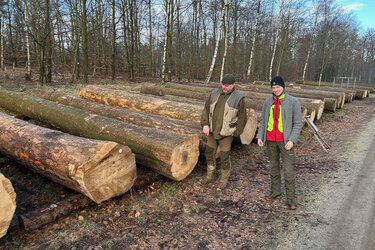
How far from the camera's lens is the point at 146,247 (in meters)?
2.86

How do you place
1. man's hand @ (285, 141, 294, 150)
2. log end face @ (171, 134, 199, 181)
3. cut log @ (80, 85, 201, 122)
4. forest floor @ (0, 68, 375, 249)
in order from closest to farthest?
forest floor @ (0, 68, 375, 249) → man's hand @ (285, 141, 294, 150) → log end face @ (171, 134, 199, 181) → cut log @ (80, 85, 201, 122)

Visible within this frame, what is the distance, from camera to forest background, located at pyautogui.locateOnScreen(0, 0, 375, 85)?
15656 mm

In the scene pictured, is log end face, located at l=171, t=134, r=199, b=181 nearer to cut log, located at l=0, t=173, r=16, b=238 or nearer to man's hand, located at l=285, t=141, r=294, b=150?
man's hand, located at l=285, t=141, r=294, b=150

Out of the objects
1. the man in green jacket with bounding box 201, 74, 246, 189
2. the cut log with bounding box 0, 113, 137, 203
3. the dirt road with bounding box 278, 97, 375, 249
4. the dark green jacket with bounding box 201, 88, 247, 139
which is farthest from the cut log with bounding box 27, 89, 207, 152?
the dirt road with bounding box 278, 97, 375, 249

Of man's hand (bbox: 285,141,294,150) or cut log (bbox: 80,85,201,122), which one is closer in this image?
man's hand (bbox: 285,141,294,150)

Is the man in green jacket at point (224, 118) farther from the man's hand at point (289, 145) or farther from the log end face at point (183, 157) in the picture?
the man's hand at point (289, 145)

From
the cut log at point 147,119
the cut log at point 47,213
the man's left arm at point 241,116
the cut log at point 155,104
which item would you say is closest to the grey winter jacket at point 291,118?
the man's left arm at point 241,116

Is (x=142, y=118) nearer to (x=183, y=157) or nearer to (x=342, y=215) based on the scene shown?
(x=183, y=157)

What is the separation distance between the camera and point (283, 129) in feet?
11.6

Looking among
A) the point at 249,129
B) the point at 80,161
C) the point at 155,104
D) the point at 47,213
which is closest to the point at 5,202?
the point at 47,213

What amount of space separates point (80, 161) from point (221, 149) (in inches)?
89.7

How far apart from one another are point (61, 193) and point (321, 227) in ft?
12.8

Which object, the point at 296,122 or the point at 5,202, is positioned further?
the point at 296,122

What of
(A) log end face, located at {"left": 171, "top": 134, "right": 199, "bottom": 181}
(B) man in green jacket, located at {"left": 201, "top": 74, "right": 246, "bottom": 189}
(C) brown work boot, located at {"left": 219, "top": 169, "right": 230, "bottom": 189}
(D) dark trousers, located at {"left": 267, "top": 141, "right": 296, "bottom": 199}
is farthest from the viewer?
(C) brown work boot, located at {"left": 219, "top": 169, "right": 230, "bottom": 189}
